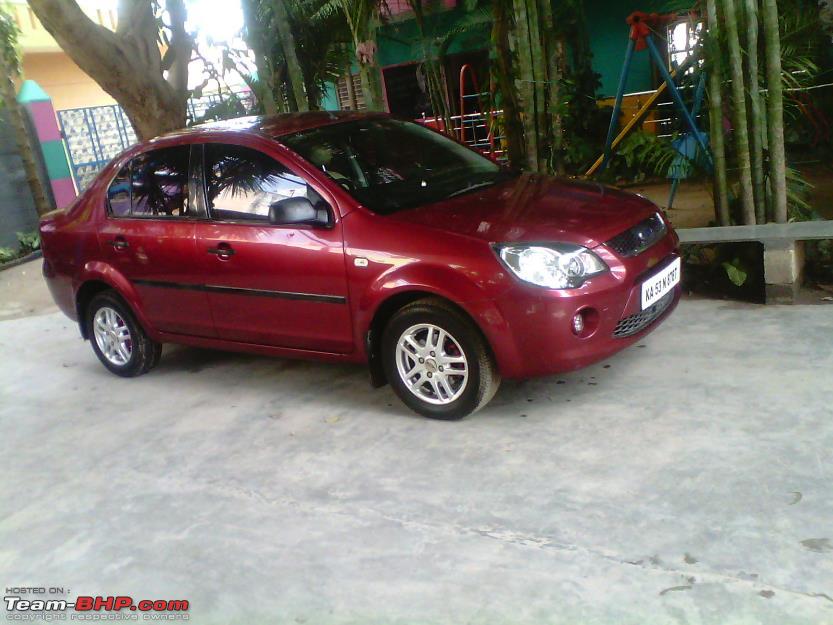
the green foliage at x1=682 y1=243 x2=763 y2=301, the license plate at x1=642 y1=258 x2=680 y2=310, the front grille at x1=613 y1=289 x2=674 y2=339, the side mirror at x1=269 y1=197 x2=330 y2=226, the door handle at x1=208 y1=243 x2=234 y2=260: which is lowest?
the green foliage at x1=682 y1=243 x2=763 y2=301

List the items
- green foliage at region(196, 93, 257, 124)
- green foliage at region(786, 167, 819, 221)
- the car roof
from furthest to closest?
1. green foliage at region(196, 93, 257, 124)
2. green foliage at region(786, 167, 819, 221)
3. the car roof

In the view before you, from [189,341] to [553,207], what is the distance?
2.49 metres

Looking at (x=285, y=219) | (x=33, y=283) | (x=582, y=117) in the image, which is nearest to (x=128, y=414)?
(x=285, y=219)

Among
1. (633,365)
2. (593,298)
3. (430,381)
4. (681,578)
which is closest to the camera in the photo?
(681,578)

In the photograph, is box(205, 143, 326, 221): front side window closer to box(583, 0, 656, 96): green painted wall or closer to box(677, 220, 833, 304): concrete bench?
box(677, 220, 833, 304): concrete bench

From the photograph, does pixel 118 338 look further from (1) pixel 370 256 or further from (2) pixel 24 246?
(2) pixel 24 246

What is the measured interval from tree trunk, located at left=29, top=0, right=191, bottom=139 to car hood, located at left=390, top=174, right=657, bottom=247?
4446 millimetres

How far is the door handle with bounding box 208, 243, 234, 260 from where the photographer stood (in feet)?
15.0

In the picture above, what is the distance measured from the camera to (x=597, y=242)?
3789 millimetres

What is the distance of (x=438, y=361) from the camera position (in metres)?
3.99

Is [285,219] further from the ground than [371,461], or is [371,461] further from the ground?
[285,219]

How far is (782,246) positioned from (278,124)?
10.5 ft

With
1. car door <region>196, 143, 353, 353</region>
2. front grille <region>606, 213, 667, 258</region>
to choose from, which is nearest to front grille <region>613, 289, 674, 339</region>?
front grille <region>606, 213, 667, 258</region>

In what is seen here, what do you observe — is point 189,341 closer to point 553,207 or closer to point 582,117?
point 553,207
